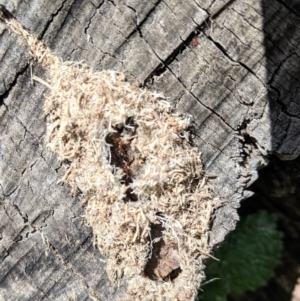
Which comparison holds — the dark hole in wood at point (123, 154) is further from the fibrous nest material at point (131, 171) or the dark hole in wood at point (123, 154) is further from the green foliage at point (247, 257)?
the green foliage at point (247, 257)

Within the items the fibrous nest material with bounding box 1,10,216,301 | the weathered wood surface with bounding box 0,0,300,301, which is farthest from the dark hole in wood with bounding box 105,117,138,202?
the weathered wood surface with bounding box 0,0,300,301

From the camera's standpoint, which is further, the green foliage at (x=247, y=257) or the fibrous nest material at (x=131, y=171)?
the green foliage at (x=247, y=257)

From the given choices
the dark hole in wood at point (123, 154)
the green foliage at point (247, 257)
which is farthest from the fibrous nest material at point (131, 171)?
Result: the green foliage at point (247, 257)

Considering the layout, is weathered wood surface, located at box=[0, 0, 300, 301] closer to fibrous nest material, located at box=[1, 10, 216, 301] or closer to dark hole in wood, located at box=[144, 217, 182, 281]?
fibrous nest material, located at box=[1, 10, 216, 301]

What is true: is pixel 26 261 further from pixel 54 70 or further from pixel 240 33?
pixel 240 33

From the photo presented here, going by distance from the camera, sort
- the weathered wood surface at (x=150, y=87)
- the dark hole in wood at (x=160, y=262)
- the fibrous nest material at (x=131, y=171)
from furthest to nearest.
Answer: the dark hole in wood at (x=160, y=262) < the fibrous nest material at (x=131, y=171) < the weathered wood surface at (x=150, y=87)

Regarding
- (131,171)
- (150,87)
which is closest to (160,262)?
(131,171)

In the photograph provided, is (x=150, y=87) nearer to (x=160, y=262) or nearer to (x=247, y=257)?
(x=160, y=262)
